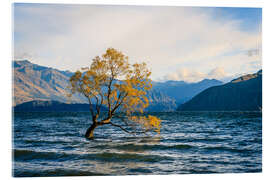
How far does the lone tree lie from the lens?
12039 millimetres

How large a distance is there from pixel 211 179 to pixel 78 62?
7.91 metres

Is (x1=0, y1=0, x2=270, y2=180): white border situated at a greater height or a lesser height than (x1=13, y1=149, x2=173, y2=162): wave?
greater

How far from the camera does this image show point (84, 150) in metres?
11.8

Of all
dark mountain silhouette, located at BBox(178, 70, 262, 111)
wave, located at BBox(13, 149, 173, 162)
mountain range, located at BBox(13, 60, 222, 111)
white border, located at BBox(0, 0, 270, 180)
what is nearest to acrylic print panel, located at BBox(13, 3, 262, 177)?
wave, located at BBox(13, 149, 173, 162)

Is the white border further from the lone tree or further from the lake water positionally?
the lone tree

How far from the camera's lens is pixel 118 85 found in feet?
40.6

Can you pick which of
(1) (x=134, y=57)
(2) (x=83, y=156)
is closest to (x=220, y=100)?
(1) (x=134, y=57)

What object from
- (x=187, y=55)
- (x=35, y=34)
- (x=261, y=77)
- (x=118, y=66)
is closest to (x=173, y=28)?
(x=187, y=55)
